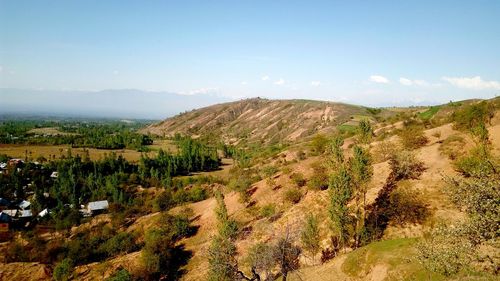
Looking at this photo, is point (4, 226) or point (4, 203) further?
point (4, 203)

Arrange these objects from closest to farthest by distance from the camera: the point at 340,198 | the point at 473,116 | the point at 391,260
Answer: the point at 391,260 → the point at 340,198 → the point at 473,116

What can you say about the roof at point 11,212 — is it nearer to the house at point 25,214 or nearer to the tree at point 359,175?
the house at point 25,214

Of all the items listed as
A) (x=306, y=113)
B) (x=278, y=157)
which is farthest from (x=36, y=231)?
(x=306, y=113)

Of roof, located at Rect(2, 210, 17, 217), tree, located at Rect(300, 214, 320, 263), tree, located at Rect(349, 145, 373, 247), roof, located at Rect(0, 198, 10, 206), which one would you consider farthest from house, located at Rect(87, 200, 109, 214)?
tree, located at Rect(349, 145, 373, 247)

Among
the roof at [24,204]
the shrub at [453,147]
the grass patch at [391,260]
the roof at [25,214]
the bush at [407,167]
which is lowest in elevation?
the roof at [25,214]

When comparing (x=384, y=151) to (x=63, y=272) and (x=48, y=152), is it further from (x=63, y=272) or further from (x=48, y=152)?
(x=48, y=152)

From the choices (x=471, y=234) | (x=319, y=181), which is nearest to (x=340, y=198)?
(x=471, y=234)

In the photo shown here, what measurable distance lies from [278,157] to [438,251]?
249ft

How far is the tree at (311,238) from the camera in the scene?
35.5 metres

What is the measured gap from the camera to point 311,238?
35.6m

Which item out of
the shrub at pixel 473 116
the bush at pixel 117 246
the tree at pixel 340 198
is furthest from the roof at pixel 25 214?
the shrub at pixel 473 116

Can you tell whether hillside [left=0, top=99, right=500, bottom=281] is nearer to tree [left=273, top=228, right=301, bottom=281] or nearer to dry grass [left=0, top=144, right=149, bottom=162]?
tree [left=273, top=228, right=301, bottom=281]

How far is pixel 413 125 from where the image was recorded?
72875 mm

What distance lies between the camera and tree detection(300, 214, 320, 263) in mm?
35469
